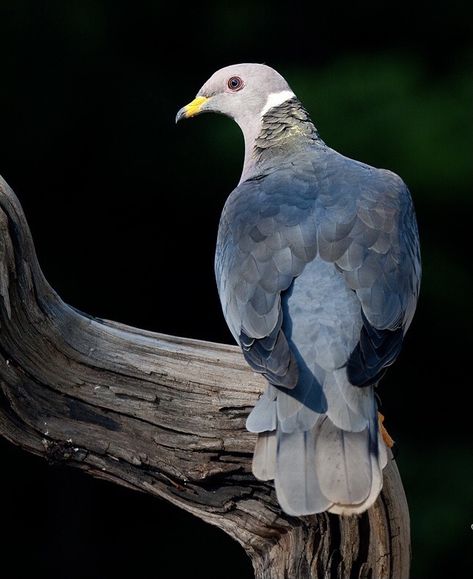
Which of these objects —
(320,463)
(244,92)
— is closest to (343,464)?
(320,463)

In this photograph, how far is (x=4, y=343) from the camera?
2.38 m

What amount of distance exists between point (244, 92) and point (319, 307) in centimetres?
111

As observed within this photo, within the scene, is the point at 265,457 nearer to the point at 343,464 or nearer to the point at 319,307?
the point at 343,464

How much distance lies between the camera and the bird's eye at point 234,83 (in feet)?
10.3

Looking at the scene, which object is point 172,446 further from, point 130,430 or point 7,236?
point 7,236

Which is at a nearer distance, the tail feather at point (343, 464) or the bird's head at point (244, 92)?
the tail feather at point (343, 464)

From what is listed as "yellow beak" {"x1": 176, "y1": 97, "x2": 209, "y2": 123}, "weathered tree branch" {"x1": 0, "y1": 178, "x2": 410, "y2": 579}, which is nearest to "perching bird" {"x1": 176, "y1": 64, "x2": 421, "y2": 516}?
"weathered tree branch" {"x1": 0, "y1": 178, "x2": 410, "y2": 579}

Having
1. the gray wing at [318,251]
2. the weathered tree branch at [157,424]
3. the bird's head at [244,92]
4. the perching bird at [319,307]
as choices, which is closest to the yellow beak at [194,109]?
the bird's head at [244,92]

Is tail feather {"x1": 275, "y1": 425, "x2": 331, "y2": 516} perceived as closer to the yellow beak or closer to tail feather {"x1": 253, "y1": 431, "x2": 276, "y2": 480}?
tail feather {"x1": 253, "y1": 431, "x2": 276, "y2": 480}

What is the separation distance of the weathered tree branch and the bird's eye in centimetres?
98

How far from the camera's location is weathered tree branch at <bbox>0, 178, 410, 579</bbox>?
237 cm

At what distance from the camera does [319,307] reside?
87.4 inches

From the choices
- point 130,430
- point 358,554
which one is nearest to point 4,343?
point 130,430

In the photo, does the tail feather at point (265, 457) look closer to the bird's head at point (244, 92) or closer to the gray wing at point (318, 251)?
the gray wing at point (318, 251)
